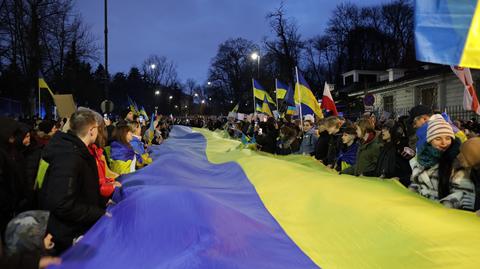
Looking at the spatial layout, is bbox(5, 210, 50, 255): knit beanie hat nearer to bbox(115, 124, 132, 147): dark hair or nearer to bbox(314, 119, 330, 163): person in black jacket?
bbox(115, 124, 132, 147): dark hair

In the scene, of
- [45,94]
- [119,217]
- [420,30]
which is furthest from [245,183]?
[45,94]

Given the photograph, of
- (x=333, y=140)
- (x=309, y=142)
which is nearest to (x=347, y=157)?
(x=333, y=140)

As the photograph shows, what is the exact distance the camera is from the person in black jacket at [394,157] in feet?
19.4

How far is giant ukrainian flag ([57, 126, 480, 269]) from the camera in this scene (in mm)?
3305

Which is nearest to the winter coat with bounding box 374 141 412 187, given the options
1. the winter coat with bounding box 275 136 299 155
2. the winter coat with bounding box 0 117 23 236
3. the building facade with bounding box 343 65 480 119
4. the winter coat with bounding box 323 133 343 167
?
the winter coat with bounding box 323 133 343 167

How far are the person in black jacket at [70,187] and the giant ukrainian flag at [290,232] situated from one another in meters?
0.16

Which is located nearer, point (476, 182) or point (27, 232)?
point (27, 232)

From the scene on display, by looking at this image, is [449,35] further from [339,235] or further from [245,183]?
[245,183]

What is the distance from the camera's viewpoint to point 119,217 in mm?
3934

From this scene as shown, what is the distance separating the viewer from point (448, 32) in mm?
3025

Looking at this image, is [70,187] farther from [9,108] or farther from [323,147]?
[9,108]

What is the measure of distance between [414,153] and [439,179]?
58.1 inches

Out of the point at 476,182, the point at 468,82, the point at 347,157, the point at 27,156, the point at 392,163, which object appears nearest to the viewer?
the point at 476,182

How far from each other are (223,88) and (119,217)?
75738mm
